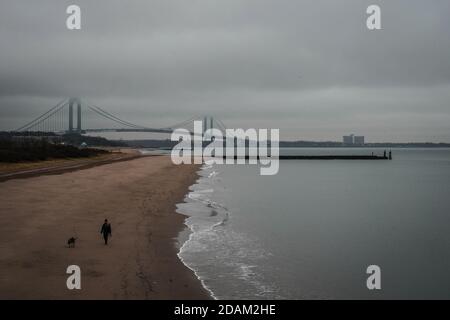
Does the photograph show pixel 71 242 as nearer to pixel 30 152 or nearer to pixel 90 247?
pixel 90 247

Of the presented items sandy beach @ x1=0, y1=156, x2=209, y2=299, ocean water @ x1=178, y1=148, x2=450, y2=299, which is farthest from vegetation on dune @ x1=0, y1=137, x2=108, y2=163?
ocean water @ x1=178, y1=148, x2=450, y2=299

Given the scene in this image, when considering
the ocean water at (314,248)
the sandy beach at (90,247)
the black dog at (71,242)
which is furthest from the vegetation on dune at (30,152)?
the black dog at (71,242)

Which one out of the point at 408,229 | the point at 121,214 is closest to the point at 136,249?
the point at 121,214

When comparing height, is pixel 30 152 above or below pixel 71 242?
above

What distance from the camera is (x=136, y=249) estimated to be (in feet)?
43.9

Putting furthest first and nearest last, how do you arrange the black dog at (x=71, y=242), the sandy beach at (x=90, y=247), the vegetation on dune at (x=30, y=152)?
the vegetation on dune at (x=30, y=152) → the black dog at (x=71, y=242) → the sandy beach at (x=90, y=247)

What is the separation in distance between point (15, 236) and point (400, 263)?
12.1 meters

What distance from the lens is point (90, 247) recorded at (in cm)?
1324

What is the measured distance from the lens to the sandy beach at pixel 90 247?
9828mm

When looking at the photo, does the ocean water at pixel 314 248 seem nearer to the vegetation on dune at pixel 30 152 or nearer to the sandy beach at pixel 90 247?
the sandy beach at pixel 90 247

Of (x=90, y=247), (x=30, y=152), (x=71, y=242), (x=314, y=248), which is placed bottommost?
(x=314, y=248)

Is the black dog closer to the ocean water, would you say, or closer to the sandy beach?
the sandy beach

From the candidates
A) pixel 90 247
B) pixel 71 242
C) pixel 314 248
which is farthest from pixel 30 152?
pixel 314 248
